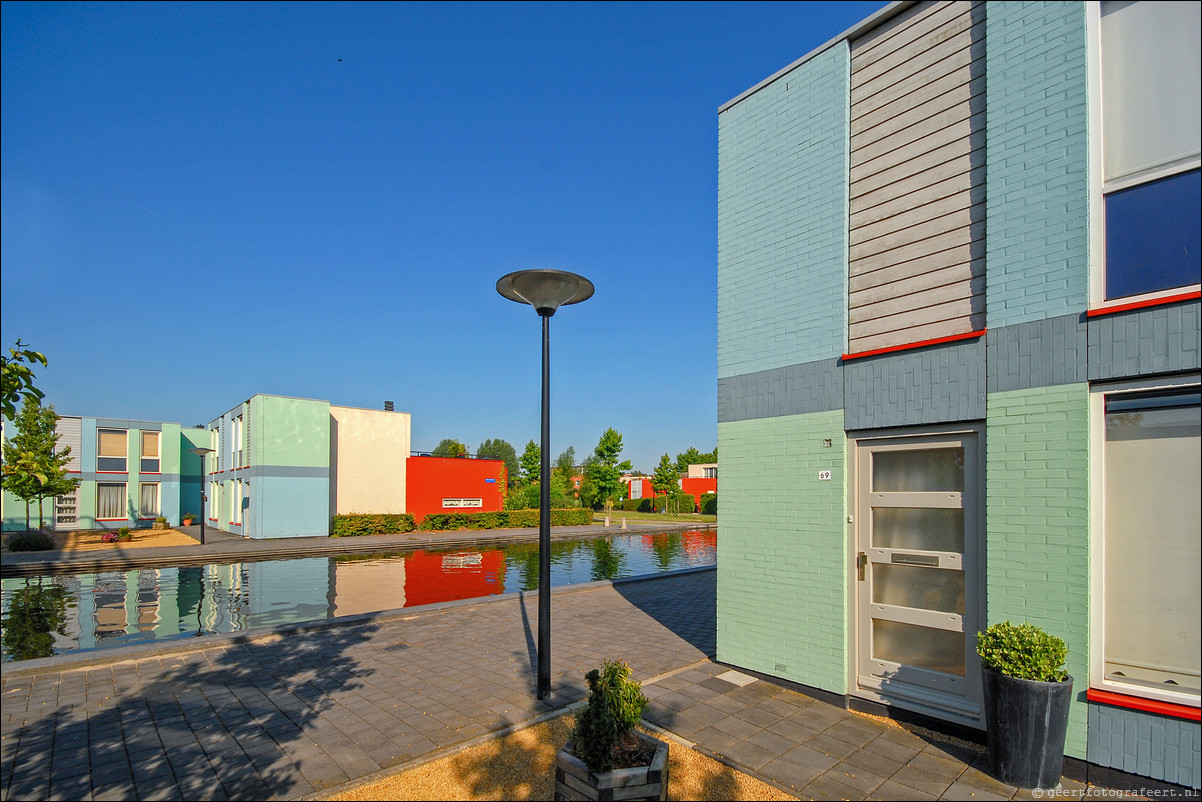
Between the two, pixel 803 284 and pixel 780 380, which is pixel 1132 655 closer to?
pixel 780 380

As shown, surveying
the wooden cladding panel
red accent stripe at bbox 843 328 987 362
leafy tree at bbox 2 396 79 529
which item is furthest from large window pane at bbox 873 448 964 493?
leafy tree at bbox 2 396 79 529

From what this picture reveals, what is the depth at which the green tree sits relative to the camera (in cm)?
4516

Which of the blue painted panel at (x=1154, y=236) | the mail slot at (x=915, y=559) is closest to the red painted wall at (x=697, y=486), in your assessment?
the mail slot at (x=915, y=559)

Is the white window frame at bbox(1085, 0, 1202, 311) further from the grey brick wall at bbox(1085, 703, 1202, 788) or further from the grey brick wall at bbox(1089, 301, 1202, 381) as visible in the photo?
the grey brick wall at bbox(1085, 703, 1202, 788)

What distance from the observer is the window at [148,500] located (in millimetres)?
32875

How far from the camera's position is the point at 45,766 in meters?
4.45

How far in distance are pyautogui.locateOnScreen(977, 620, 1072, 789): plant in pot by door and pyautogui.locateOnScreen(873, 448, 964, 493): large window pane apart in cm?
145

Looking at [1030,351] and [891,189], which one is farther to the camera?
[891,189]

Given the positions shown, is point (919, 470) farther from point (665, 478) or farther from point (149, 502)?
point (665, 478)

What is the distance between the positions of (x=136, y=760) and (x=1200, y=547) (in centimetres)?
779

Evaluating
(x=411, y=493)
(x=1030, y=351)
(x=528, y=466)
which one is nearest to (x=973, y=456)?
(x=1030, y=351)

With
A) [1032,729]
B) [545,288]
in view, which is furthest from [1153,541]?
[545,288]

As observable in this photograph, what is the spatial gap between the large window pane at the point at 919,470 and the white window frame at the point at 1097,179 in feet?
5.29

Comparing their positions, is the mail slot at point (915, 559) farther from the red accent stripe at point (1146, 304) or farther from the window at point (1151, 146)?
the window at point (1151, 146)
